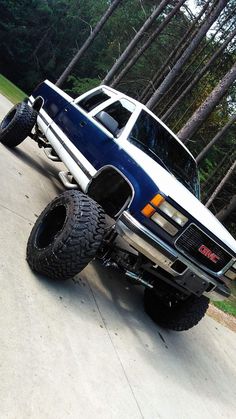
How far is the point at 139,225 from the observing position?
4113mm

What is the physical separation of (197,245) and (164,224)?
425 millimetres

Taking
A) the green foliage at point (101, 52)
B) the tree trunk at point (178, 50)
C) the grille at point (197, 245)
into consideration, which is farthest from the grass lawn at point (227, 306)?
the green foliage at point (101, 52)

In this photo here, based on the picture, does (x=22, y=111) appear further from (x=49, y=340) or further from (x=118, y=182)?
(x=49, y=340)

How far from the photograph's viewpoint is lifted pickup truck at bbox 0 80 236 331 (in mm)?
4082

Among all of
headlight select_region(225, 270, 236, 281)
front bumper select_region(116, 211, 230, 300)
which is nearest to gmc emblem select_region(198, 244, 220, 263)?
front bumper select_region(116, 211, 230, 300)

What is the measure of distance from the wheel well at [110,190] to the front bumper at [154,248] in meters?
0.88

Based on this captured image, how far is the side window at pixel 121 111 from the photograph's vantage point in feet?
18.3

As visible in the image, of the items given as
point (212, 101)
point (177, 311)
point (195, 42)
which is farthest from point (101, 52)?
point (177, 311)

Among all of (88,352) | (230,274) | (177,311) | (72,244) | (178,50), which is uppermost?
(178,50)

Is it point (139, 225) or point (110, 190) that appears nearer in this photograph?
point (139, 225)

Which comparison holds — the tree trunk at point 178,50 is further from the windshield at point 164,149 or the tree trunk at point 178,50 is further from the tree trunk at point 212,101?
the windshield at point 164,149

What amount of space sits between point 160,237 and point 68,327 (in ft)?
4.05

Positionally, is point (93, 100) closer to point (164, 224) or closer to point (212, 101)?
point (164, 224)

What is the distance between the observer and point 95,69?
47.0 meters
